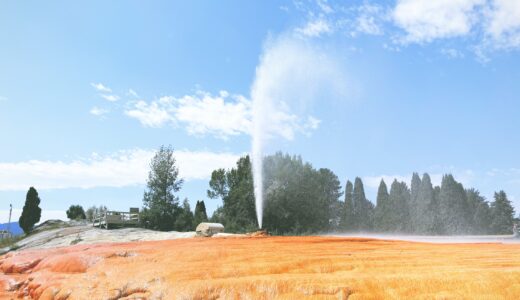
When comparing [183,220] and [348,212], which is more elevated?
[348,212]

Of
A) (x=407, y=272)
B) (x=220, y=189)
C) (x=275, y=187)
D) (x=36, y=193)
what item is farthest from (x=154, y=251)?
(x=36, y=193)

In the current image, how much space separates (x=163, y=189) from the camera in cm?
4266

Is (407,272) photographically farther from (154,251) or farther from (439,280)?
(154,251)

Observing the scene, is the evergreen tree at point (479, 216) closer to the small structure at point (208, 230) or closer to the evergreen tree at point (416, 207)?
the evergreen tree at point (416, 207)

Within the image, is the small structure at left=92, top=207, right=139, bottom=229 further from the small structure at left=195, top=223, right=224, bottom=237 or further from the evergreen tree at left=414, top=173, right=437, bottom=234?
the evergreen tree at left=414, top=173, right=437, bottom=234

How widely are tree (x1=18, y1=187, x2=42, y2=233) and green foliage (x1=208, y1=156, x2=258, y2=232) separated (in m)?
23.0

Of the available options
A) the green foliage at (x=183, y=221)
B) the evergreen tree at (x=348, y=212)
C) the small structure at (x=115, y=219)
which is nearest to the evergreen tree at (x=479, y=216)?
Answer: the evergreen tree at (x=348, y=212)

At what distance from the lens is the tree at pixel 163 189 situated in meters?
38.1

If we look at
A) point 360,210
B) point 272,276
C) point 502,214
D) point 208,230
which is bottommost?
point 272,276

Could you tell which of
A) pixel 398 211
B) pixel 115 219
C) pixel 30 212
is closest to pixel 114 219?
pixel 115 219

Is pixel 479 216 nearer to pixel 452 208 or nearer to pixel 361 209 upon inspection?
pixel 452 208

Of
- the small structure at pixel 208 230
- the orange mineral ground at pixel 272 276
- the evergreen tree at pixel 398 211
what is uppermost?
the evergreen tree at pixel 398 211

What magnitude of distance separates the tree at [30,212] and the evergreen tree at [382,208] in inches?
1925

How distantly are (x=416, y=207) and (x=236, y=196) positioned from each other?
31493mm
